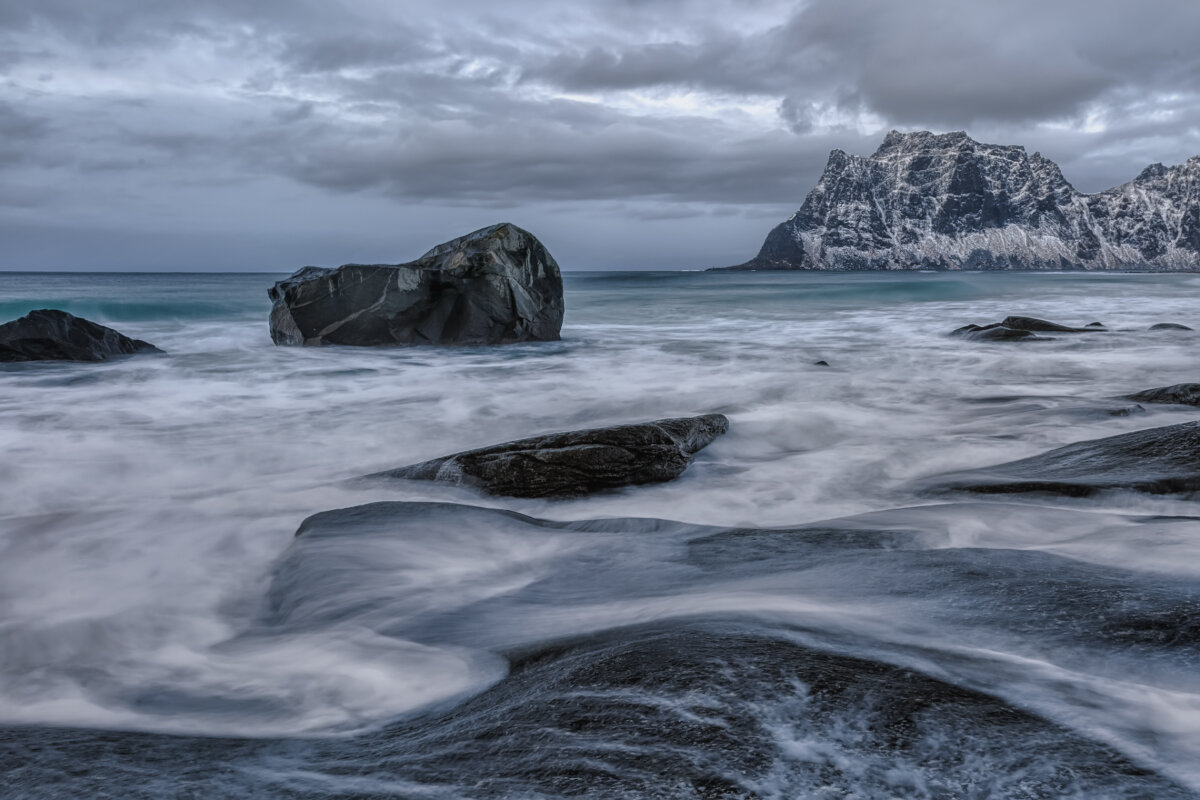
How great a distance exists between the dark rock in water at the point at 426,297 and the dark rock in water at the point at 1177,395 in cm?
969

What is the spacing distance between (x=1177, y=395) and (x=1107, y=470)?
376cm

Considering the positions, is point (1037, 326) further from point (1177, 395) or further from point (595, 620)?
point (595, 620)

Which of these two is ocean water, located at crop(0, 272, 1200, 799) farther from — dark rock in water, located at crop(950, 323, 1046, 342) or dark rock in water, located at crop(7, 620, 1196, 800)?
dark rock in water, located at crop(950, 323, 1046, 342)

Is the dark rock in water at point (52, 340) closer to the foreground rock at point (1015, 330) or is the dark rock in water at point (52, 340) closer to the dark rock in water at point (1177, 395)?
the dark rock in water at point (1177, 395)

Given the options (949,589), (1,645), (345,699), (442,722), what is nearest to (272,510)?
(1,645)

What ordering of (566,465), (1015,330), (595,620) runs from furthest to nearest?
(1015,330) → (566,465) → (595,620)

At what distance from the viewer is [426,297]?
1467 centimetres

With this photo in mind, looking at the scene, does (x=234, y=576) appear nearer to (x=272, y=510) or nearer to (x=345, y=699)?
(x=272, y=510)

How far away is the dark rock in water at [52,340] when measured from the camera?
12211 millimetres

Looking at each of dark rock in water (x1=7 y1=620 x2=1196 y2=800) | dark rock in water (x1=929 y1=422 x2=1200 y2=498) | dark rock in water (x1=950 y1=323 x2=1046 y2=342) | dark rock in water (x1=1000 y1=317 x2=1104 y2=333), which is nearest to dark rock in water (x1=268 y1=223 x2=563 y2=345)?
dark rock in water (x1=950 y1=323 x2=1046 y2=342)

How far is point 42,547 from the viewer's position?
4.71 meters

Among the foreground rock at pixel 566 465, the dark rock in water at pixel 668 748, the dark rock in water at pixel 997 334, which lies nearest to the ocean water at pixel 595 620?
the dark rock in water at pixel 668 748

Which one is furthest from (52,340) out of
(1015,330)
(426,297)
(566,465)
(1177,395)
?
(1015,330)

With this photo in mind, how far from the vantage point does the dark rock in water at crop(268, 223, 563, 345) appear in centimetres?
1432
